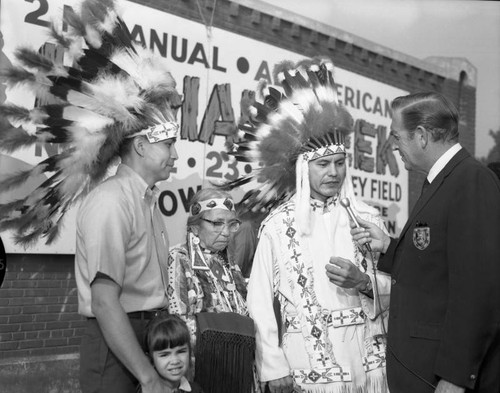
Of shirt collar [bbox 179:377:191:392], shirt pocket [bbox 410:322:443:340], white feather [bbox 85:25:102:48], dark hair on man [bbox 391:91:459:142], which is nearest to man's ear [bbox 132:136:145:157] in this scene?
white feather [bbox 85:25:102:48]

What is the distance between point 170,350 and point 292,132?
1433 mm

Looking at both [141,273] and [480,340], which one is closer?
[480,340]

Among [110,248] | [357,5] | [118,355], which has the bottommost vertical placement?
[118,355]

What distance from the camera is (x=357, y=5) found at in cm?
988

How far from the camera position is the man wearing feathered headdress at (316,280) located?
342 cm

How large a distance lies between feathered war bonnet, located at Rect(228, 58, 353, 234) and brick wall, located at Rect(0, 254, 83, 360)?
295 cm

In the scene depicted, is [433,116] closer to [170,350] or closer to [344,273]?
[344,273]

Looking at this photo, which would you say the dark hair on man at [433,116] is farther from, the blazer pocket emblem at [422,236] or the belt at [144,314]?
the belt at [144,314]

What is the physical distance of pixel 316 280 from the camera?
352 cm

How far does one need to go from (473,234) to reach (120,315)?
52.0 inches

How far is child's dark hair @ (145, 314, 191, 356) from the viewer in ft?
9.92

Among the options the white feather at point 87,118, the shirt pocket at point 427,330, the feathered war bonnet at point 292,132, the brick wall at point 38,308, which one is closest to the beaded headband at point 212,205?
the feathered war bonnet at point 292,132

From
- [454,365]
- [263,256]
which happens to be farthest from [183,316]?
[454,365]

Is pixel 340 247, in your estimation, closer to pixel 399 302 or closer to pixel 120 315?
pixel 399 302
